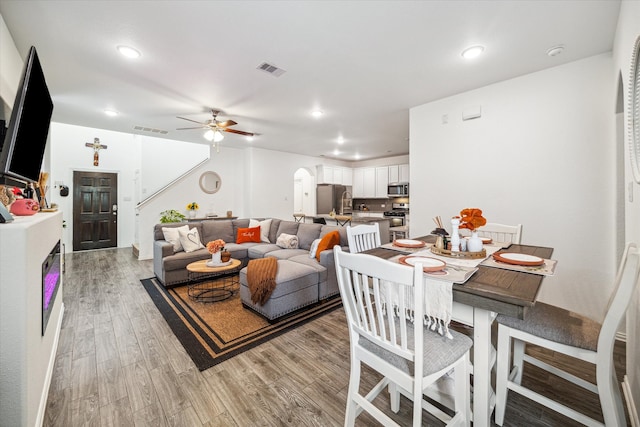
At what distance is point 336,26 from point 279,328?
2.75 m

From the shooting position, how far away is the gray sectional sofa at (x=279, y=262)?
9.12ft

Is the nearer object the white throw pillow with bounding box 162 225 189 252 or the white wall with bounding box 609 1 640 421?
the white wall with bounding box 609 1 640 421

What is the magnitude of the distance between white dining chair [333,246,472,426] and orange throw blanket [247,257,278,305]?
1494 millimetres

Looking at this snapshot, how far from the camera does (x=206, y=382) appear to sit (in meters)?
1.79

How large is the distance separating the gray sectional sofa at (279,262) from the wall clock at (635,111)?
264 cm

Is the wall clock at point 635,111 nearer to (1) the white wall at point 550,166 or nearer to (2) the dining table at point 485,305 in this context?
(2) the dining table at point 485,305

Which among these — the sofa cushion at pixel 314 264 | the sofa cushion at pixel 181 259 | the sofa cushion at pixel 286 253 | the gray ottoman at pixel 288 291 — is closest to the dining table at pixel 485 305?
the gray ottoman at pixel 288 291

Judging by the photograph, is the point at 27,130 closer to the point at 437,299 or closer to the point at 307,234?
the point at 437,299

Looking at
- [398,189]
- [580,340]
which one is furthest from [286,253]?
[398,189]

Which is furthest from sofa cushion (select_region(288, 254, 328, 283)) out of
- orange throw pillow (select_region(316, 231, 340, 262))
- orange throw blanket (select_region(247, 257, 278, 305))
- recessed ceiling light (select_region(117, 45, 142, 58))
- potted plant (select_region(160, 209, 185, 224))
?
potted plant (select_region(160, 209, 185, 224))

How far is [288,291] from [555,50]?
11.3 ft

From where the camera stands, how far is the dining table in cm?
106

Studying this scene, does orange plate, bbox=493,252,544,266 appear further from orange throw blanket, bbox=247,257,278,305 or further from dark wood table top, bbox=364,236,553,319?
orange throw blanket, bbox=247,257,278,305

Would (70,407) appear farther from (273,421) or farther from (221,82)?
(221,82)
